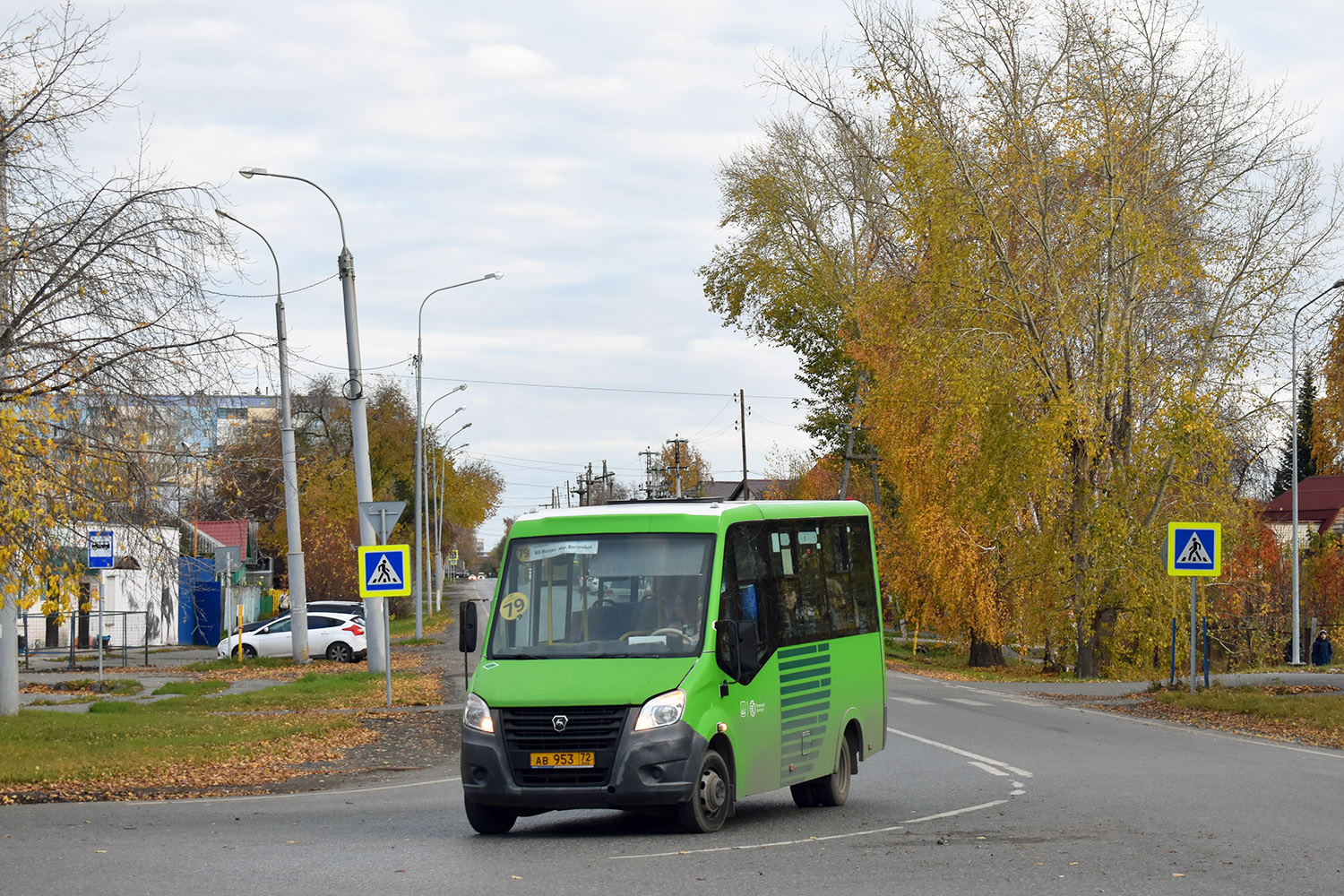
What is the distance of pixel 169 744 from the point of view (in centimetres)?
1919

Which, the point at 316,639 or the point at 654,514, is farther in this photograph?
the point at 316,639

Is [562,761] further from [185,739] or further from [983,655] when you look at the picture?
[983,655]

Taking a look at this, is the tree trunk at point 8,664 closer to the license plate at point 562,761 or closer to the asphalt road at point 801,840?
the asphalt road at point 801,840

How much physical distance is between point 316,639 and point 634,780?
112 ft

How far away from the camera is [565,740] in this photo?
10859 millimetres

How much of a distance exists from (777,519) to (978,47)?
882 inches

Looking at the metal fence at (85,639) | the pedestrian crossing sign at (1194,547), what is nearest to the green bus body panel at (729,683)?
the pedestrian crossing sign at (1194,547)

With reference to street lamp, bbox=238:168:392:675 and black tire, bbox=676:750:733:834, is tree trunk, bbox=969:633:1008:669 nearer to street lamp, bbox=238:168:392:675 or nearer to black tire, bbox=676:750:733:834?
street lamp, bbox=238:168:392:675

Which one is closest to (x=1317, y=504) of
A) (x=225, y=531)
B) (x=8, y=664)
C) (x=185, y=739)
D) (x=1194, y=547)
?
(x=225, y=531)

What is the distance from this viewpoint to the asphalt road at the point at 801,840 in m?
9.00

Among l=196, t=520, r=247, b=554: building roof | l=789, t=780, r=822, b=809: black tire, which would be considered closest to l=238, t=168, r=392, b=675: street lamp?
l=789, t=780, r=822, b=809: black tire

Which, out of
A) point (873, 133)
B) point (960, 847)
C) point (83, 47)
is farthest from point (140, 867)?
point (873, 133)

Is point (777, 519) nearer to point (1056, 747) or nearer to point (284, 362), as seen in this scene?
point (284, 362)

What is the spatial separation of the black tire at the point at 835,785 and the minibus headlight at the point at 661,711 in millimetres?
2741
